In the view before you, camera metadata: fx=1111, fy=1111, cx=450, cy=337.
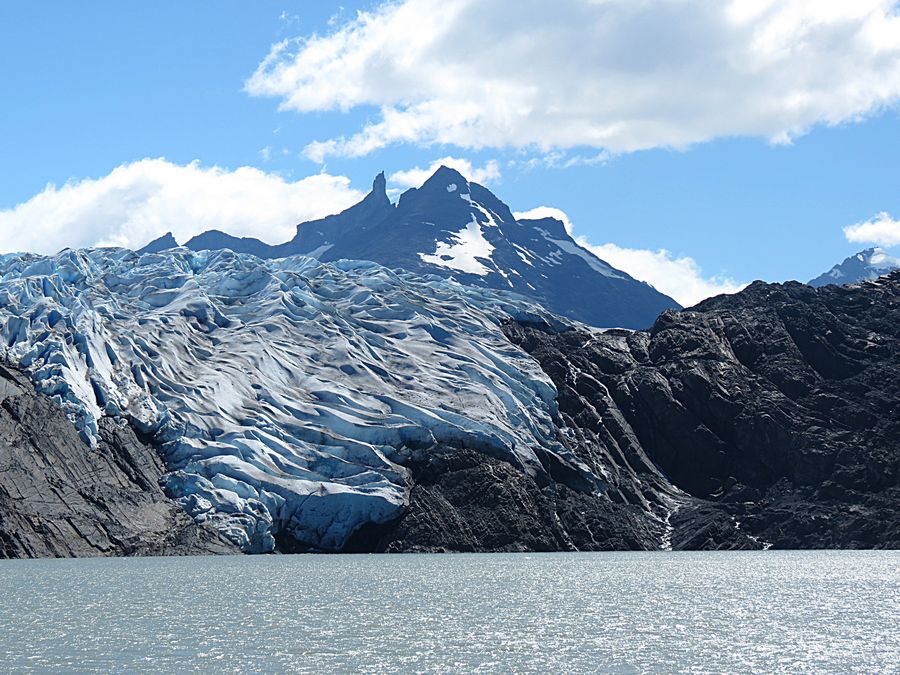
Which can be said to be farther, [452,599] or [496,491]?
[496,491]

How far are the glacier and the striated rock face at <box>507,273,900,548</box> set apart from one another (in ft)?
39.8

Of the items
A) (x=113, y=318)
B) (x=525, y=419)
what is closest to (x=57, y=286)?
(x=113, y=318)

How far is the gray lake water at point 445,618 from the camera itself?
1834 inches

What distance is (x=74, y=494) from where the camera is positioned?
12044 centimetres

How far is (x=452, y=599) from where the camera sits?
72.8 metres

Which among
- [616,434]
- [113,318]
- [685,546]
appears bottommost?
[685,546]

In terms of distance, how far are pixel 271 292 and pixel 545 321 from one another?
157 ft

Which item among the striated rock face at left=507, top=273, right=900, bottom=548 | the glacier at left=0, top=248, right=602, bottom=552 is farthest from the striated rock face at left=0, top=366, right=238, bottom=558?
the striated rock face at left=507, top=273, right=900, bottom=548

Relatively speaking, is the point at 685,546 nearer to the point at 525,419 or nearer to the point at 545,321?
the point at 525,419

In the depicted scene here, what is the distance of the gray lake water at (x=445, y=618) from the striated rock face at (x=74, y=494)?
37.7ft

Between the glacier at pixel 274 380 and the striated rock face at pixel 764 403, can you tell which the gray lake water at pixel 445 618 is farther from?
the striated rock face at pixel 764 403

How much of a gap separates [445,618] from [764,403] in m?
112

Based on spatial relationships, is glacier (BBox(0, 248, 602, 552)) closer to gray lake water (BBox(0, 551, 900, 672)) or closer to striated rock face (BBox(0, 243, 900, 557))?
striated rock face (BBox(0, 243, 900, 557))

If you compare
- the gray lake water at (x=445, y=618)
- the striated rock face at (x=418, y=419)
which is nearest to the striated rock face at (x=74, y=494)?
the striated rock face at (x=418, y=419)
